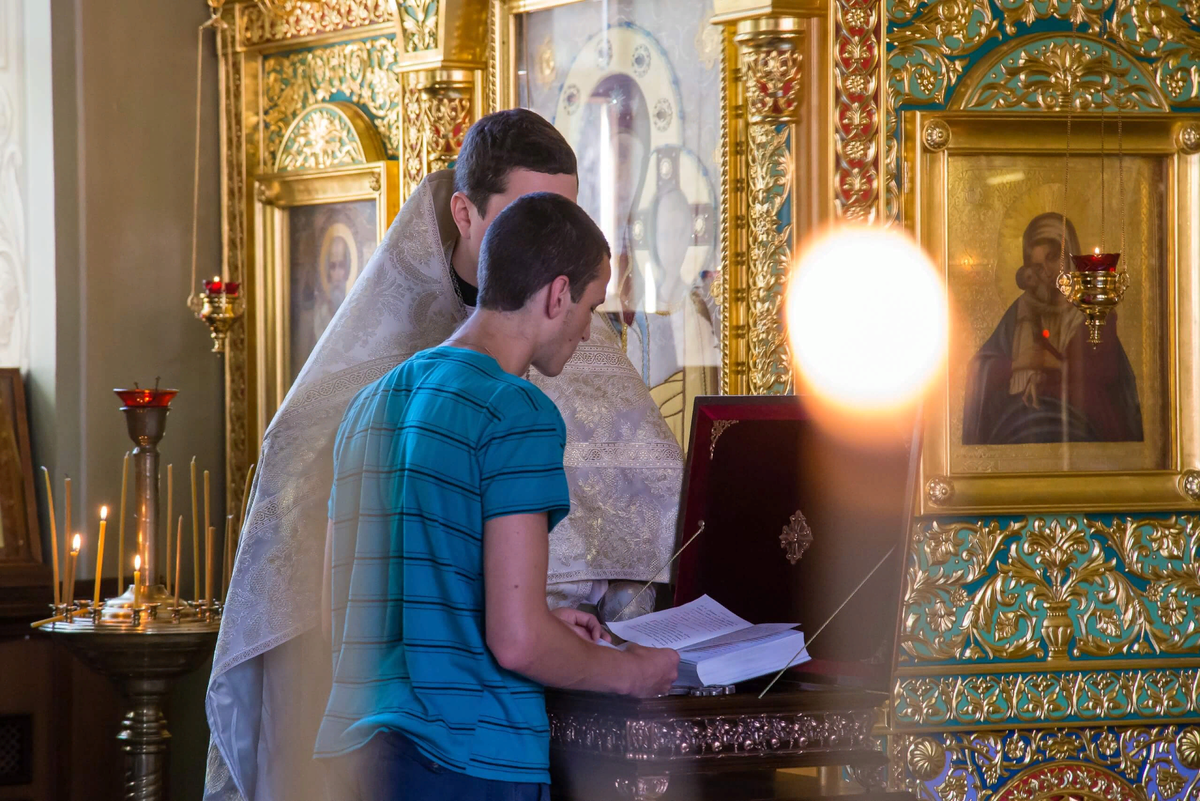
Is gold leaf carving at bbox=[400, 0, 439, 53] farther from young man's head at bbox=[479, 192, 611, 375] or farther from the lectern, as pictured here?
young man's head at bbox=[479, 192, 611, 375]

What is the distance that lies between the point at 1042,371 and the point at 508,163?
1804 mm

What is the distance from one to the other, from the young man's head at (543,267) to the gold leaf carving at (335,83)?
258cm

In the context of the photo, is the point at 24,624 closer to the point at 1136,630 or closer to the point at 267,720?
the point at 267,720

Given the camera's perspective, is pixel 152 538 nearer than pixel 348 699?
No

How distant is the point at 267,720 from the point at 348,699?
1.59ft

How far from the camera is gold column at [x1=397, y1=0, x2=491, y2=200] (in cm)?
A: 410

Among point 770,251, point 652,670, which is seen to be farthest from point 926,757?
point 652,670

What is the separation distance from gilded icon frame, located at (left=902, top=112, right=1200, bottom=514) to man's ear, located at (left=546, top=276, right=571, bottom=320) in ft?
5.92

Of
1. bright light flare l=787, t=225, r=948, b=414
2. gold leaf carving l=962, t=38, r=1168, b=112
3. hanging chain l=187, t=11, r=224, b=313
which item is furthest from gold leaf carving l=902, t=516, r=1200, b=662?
hanging chain l=187, t=11, r=224, b=313

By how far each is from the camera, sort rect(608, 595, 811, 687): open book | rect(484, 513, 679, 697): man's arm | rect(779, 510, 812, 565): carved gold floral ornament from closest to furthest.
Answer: rect(484, 513, 679, 697): man's arm → rect(608, 595, 811, 687): open book → rect(779, 510, 812, 565): carved gold floral ornament

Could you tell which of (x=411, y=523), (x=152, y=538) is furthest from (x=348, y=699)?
(x=152, y=538)

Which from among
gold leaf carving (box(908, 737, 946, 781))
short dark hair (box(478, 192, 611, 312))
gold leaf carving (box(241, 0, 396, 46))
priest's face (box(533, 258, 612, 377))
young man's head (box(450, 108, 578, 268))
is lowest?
gold leaf carving (box(908, 737, 946, 781))

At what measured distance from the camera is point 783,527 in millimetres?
2201

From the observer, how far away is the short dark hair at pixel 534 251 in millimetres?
1762
